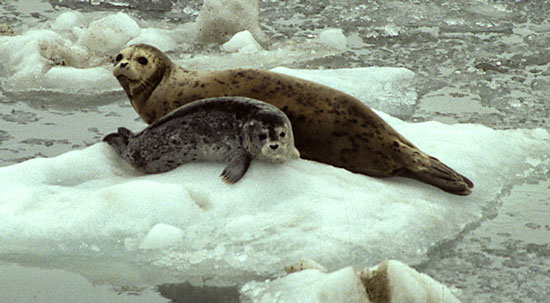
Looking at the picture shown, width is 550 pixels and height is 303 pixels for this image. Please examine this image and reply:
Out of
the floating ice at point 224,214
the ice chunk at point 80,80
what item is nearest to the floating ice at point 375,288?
the floating ice at point 224,214

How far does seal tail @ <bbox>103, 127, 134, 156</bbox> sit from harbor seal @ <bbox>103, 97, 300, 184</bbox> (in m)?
0.12

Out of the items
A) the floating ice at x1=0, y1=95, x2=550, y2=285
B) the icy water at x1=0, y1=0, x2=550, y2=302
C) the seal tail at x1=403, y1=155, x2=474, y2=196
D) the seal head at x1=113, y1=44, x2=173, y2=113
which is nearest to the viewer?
the icy water at x1=0, y1=0, x2=550, y2=302

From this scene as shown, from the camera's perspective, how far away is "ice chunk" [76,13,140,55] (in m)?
5.75

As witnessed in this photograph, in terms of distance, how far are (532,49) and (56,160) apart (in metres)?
3.36

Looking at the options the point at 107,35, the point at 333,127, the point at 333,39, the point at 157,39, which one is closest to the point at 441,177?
the point at 333,127

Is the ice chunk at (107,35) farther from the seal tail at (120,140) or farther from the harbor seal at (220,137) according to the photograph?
the harbor seal at (220,137)

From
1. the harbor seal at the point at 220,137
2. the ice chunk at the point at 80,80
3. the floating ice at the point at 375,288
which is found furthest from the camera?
the ice chunk at the point at 80,80

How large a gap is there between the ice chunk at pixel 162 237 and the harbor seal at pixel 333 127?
71 cm

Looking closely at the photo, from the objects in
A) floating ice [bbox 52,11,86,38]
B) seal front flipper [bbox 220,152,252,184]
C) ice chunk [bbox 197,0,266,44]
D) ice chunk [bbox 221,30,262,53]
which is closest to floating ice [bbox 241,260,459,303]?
seal front flipper [bbox 220,152,252,184]

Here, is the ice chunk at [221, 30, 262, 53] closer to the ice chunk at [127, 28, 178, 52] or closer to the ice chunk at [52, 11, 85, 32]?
the ice chunk at [127, 28, 178, 52]

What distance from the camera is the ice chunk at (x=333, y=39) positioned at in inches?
229

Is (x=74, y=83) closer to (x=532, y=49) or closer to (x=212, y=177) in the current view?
(x=212, y=177)

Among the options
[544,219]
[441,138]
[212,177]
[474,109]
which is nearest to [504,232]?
[544,219]

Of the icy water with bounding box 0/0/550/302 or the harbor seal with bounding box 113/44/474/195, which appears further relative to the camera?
the harbor seal with bounding box 113/44/474/195
